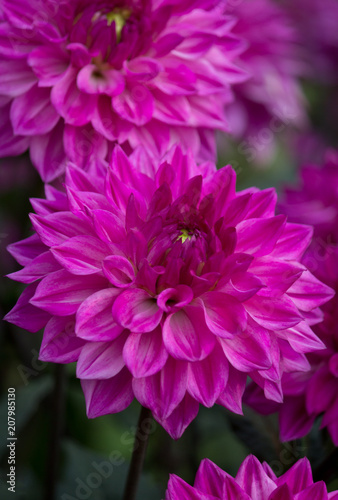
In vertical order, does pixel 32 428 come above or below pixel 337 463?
below

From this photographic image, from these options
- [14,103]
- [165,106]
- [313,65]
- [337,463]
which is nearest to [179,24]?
[165,106]

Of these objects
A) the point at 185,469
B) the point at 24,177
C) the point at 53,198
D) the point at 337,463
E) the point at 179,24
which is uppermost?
the point at 179,24

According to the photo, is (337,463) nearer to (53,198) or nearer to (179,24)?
(53,198)

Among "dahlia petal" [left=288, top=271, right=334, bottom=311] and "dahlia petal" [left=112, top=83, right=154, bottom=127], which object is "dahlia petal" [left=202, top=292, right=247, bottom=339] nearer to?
"dahlia petal" [left=288, top=271, right=334, bottom=311]

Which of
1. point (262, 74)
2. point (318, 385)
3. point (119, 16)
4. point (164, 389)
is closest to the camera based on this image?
point (164, 389)

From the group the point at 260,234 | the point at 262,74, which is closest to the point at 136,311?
the point at 260,234

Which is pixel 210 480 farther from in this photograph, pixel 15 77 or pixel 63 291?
pixel 15 77

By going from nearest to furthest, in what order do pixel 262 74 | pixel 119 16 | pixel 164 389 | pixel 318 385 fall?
pixel 164 389
pixel 318 385
pixel 119 16
pixel 262 74
